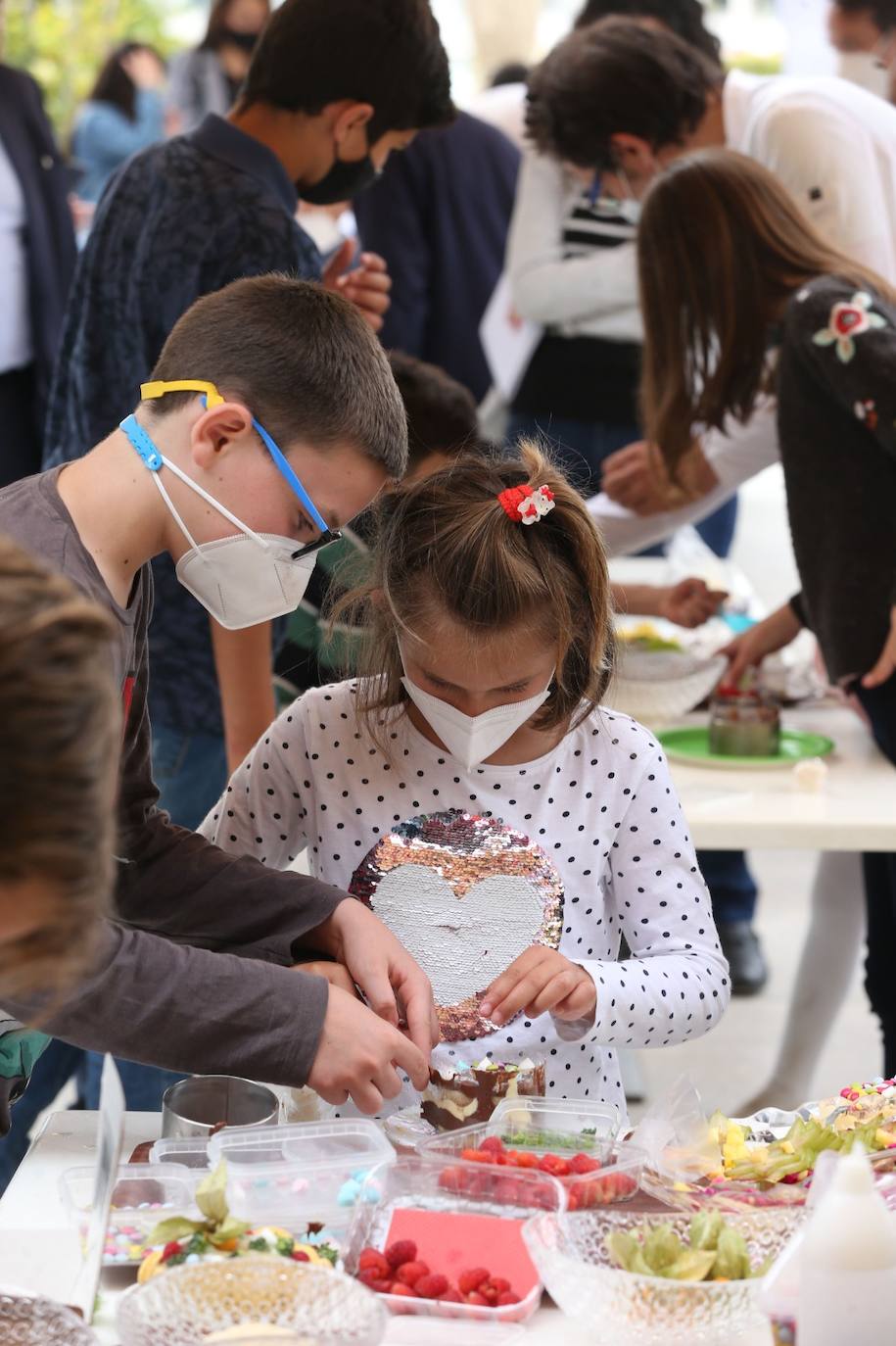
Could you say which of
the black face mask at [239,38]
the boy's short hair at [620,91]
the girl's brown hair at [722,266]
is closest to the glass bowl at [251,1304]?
the girl's brown hair at [722,266]

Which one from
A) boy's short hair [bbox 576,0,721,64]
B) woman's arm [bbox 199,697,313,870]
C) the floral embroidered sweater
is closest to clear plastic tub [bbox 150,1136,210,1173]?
woman's arm [bbox 199,697,313,870]

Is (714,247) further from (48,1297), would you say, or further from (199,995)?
(48,1297)

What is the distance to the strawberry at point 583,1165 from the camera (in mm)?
1236

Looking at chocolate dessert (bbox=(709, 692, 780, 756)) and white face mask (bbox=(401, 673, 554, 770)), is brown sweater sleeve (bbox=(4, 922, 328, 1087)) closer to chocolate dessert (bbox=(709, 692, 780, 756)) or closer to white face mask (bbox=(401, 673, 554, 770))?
white face mask (bbox=(401, 673, 554, 770))

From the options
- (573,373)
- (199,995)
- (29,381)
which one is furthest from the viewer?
(573,373)

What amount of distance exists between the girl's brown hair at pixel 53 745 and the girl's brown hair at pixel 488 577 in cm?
69

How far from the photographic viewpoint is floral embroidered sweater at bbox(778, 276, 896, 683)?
2.18 metres

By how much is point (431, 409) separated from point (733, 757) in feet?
2.36

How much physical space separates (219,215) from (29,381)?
1.33 meters

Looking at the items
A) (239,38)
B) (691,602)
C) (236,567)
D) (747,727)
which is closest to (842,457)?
(747,727)

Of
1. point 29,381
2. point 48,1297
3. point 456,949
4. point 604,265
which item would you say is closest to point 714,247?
point 604,265

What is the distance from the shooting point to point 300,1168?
121 centimetres

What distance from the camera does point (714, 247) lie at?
2393mm

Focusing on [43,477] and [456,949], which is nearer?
[43,477]
